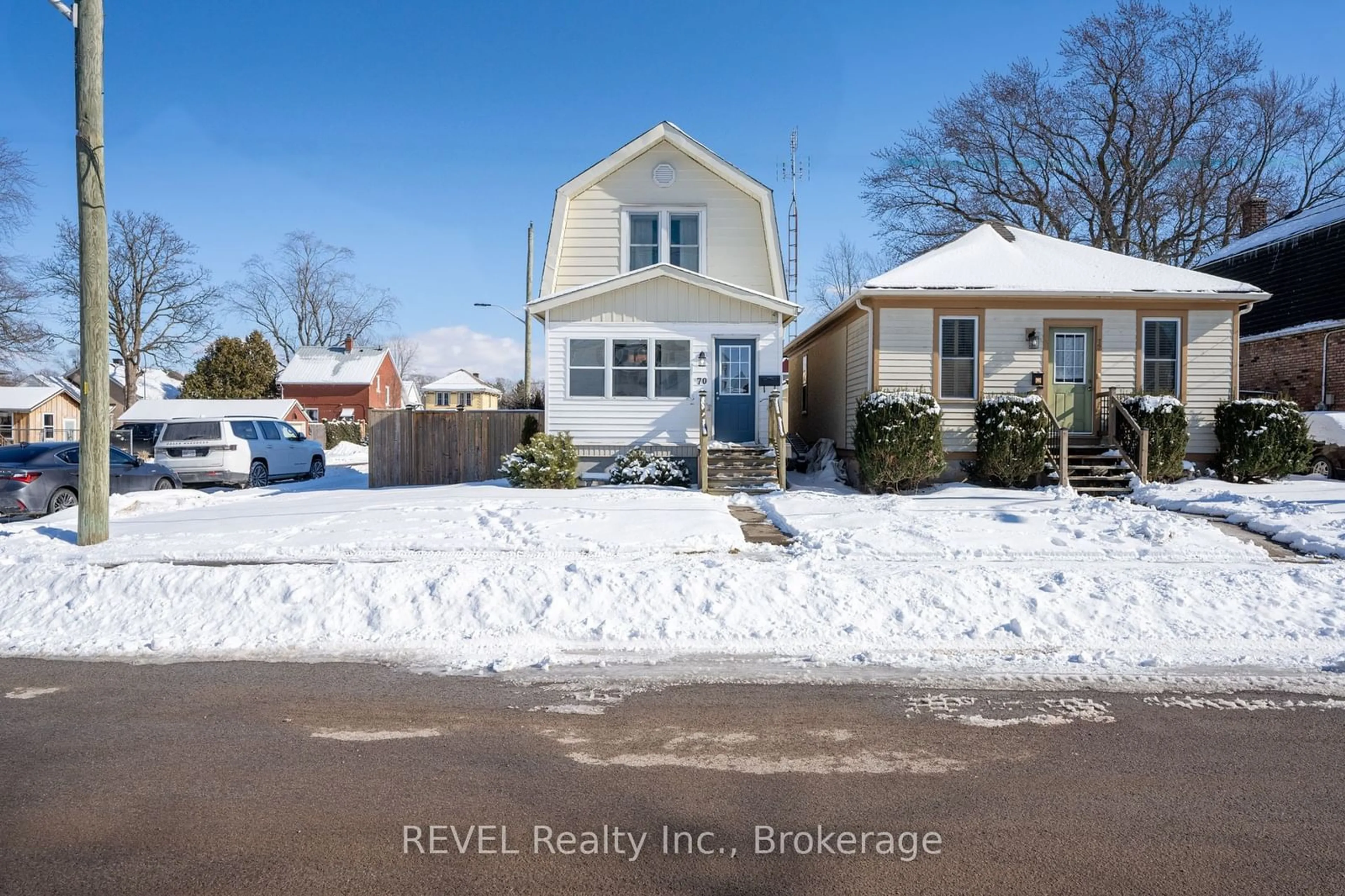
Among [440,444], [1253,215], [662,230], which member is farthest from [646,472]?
[1253,215]

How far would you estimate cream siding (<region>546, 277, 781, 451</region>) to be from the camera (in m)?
16.6

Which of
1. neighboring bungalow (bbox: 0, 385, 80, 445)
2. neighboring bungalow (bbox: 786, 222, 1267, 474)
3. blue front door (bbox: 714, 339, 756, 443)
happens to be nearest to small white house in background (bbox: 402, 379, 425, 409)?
neighboring bungalow (bbox: 0, 385, 80, 445)

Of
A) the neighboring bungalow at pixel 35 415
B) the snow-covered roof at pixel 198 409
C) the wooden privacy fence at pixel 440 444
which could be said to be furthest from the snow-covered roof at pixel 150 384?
the wooden privacy fence at pixel 440 444

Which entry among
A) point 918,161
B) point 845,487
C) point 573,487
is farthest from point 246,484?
point 918,161

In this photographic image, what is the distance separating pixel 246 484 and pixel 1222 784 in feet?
62.2

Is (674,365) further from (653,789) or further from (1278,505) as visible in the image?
(653,789)

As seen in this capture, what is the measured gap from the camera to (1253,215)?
27.6m

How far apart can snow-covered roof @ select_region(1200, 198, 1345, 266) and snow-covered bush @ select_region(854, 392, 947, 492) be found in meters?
14.7

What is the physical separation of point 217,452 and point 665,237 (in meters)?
10.9

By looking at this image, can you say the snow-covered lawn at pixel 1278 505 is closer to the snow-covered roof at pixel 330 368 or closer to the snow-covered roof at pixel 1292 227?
the snow-covered roof at pixel 1292 227

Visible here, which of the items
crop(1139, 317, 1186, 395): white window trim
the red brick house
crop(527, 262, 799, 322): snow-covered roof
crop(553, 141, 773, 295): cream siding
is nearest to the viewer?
crop(1139, 317, 1186, 395): white window trim

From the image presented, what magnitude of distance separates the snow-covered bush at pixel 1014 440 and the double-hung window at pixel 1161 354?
3061 millimetres

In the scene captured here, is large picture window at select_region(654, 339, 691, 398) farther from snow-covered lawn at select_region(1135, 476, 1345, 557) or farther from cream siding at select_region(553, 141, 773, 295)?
snow-covered lawn at select_region(1135, 476, 1345, 557)

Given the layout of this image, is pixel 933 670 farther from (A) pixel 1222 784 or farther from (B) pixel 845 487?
(B) pixel 845 487
